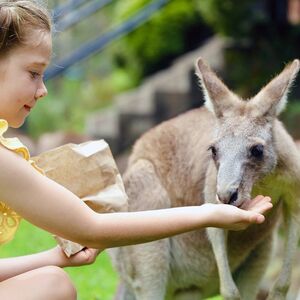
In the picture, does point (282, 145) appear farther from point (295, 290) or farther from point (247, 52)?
point (247, 52)

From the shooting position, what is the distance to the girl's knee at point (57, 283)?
10.7 ft

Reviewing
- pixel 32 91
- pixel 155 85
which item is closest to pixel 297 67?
pixel 32 91

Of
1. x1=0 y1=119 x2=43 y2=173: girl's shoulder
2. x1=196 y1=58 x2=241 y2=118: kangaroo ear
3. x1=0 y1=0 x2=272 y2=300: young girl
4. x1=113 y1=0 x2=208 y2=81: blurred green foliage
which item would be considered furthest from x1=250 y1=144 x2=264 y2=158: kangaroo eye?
x1=113 y1=0 x2=208 y2=81: blurred green foliage

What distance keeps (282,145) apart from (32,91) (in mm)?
1817

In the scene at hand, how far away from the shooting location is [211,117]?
17.6ft

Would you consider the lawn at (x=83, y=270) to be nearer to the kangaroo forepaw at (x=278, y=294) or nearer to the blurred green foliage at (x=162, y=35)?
the kangaroo forepaw at (x=278, y=294)

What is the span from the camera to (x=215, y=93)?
473cm

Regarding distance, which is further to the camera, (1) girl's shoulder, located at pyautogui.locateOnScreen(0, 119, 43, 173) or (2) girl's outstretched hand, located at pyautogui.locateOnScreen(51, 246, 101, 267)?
(2) girl's outstretched hand, located at pyautogui.locateOnScreen(51, 246, 101, 267)

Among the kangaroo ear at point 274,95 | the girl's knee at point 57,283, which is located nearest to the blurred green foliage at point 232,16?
the kangaroo ear at point 274,95

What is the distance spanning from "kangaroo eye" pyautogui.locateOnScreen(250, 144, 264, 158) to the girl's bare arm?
1.24m

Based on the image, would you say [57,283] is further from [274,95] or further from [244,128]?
[274,95]

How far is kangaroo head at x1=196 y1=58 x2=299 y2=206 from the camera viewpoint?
170 inches

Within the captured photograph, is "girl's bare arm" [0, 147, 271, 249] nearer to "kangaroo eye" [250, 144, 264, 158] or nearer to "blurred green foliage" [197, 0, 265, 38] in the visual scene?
"kangaroo eye" [250, 144, 264, 158]

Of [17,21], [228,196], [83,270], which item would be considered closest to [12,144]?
[17,21]
